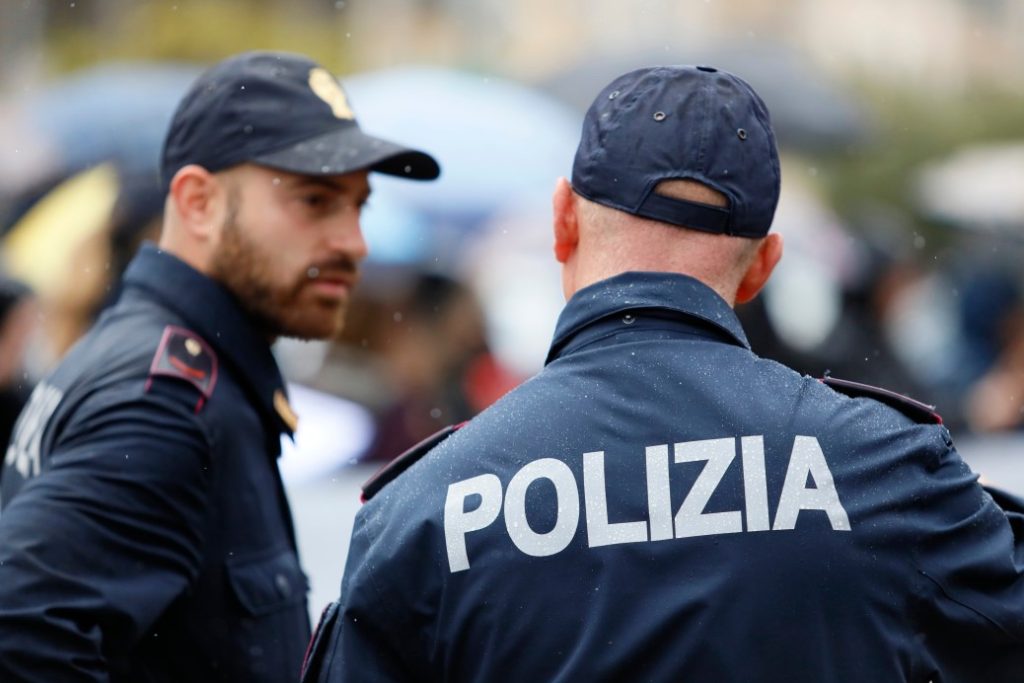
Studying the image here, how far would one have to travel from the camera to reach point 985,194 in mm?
18078

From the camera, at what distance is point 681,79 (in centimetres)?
237

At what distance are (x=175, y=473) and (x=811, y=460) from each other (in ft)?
4.09

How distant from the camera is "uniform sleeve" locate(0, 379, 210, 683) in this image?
8.75ft

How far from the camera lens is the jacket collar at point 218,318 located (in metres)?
3.13

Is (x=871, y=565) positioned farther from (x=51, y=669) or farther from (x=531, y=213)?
(x=531, y=213)

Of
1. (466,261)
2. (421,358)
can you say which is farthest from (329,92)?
(466,261)

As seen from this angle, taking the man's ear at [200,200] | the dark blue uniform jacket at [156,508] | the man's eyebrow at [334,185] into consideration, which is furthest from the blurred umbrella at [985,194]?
the dark blue uniform jacket at [156,508]

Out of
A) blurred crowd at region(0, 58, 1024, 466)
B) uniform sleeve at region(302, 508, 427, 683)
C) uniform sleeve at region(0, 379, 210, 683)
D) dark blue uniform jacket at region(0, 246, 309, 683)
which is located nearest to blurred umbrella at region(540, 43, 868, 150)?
blurred crowd at region(0, 58, 1024, 466)

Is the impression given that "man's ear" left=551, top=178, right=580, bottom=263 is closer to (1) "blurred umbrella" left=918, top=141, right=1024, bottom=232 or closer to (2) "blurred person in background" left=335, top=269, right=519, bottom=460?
(2) "blurred person in background" left=335, top=269, right=519, bottom=460

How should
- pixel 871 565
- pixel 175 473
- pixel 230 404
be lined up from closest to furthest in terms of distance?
1. pixel 871 565
2. pixel 175 473
3. pixel 230 404

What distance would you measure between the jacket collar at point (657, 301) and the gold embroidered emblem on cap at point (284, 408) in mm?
1035

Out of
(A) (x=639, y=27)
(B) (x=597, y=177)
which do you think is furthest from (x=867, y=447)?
(A) (x=639, y=27)

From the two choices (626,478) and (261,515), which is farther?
(261,515)

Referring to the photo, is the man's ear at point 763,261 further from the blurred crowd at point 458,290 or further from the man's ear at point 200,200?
the blurred crowd at point 458,290
